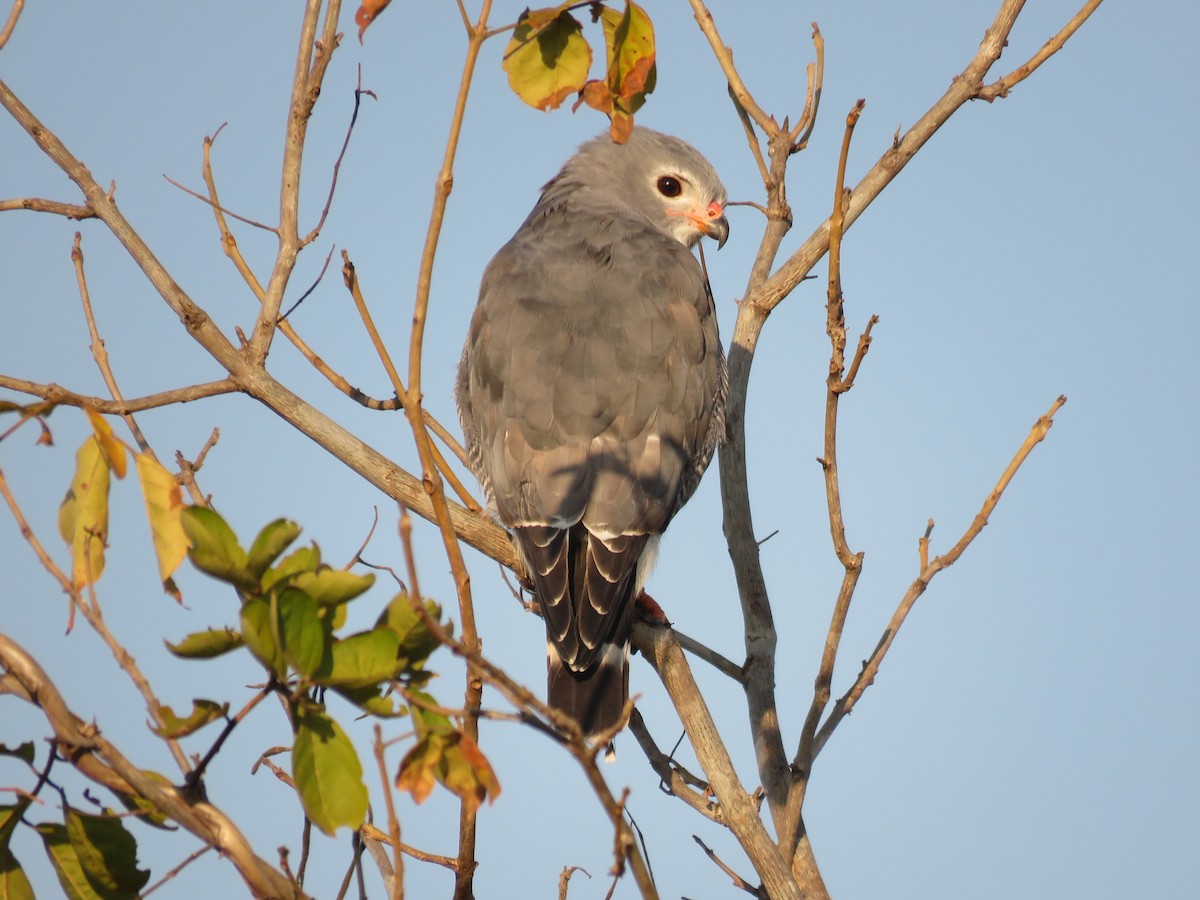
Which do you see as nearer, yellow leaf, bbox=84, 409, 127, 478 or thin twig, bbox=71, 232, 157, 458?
yellow leaf, bbox=84, 409, 127, 478

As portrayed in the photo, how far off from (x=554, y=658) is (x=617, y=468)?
759 mm

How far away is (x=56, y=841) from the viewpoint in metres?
1.93

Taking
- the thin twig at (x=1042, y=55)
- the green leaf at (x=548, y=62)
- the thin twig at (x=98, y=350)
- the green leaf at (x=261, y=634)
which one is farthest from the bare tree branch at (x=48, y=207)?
the thin twig at (x=1042, y=55)

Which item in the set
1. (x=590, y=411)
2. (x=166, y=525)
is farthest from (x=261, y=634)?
(x=590, y=411)

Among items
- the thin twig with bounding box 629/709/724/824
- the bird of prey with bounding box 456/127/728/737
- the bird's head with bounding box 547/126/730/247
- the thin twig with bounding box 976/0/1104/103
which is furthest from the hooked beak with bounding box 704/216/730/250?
the thin twig with bounding box 629/709/724/824

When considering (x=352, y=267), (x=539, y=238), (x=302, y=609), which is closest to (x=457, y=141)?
(x=352, y=267)

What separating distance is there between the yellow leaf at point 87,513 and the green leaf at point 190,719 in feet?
0.97

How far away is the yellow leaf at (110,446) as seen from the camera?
1879 millimetres

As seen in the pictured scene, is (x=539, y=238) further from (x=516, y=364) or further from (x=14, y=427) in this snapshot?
(x=14, y=427)

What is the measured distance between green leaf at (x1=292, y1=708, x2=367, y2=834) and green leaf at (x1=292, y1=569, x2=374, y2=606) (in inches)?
7.0

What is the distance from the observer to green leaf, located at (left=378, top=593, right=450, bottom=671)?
179cm

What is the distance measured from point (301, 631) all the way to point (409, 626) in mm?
161

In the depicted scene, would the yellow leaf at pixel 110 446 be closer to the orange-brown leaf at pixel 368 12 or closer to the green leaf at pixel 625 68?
the orange-brown leaf at pixel 368 12

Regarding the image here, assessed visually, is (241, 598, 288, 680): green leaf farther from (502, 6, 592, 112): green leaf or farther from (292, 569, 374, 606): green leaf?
(502, 6, 592, 112): green leaf
